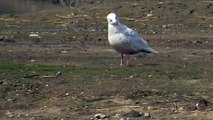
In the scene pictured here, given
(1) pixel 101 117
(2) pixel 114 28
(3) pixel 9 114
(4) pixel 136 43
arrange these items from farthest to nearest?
1. (4) pixel 136 43
2. (2) pixel 114 28
3. (3) pixel 9 114
4. (1) pixel 101 117

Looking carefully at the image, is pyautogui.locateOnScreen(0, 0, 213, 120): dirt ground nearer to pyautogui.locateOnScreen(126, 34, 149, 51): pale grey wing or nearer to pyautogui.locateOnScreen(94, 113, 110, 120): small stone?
pyautogui.locateOnScreen(94, 113, 110, 120): small stone

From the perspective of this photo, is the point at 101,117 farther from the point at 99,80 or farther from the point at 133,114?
the point at 99,80

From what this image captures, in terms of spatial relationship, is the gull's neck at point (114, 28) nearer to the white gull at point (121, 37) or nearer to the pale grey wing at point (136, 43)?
the white gull at point (121, 37)

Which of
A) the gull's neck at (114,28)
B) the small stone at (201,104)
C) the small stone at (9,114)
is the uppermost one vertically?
the gull's neck at (114,28)

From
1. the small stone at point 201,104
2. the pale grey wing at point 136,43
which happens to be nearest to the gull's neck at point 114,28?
the pale grey wing at point 136,43

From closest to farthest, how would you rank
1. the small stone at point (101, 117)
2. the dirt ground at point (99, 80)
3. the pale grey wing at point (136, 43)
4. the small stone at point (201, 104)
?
the small stone at point (101, 117)
the small stone at point (201, 104)
the dirt ground at point (99, 80)
the pale grey wing at point (136, 43)

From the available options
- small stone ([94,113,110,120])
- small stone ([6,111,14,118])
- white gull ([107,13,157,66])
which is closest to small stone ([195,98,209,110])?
small stone ([94,113,110,120])

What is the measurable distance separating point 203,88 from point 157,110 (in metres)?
1.90

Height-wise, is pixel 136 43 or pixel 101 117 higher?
pixel 136 43

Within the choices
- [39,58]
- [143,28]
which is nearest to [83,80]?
[39,58]

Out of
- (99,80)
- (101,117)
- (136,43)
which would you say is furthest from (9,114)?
(136,43)

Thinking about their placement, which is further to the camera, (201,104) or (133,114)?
(201,104)

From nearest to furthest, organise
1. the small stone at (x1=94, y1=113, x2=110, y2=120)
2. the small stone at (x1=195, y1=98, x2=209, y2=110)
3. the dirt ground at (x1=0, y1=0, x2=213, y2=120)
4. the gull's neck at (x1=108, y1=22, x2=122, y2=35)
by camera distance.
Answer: the small stone at (x1=94, y1=113, x2=110, y2=120), the small stone at (x1=195, y1=98, x2=209, y2=110), the dirt ground at (x1=0, y1=0, x2=213, y2=120), the gull's neck at (x1=108, y1=22, x2=122, y2=35)

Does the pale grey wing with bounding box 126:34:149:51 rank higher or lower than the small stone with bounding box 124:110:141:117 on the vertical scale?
higher
